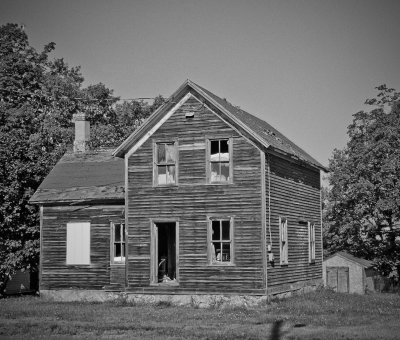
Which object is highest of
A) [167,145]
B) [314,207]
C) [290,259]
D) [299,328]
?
[167,145]

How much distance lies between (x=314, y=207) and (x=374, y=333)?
52.1 ft

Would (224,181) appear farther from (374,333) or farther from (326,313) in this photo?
(374,333)

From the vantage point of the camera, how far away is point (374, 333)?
1900cm

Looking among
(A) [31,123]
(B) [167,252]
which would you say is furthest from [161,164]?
(A) [31,123]

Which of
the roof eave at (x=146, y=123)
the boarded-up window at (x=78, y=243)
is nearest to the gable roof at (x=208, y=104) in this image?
the roof eave at (x=146, y=123)

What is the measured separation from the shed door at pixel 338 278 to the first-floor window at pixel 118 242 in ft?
46.2

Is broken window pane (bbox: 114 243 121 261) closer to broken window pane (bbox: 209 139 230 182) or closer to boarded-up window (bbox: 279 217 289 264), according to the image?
broken window pane (bbox: 209 139 230 182)

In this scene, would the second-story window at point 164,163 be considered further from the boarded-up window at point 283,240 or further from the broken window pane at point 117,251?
the boarded-up window at point 283,240

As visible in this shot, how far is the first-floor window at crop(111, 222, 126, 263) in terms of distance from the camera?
3038cm

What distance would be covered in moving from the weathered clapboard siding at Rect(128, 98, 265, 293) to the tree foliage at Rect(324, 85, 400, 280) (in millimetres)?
15835

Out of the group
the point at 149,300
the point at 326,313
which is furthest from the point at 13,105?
the point at 326,313

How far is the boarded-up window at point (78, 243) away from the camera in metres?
31.0

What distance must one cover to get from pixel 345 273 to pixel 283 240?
11.1 meters

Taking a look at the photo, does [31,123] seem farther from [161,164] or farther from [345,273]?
[345,273]
